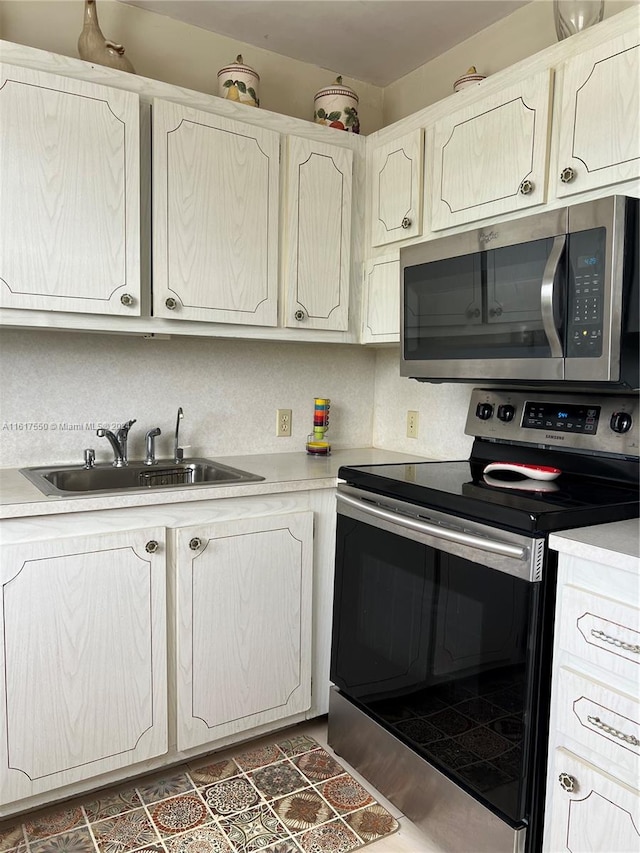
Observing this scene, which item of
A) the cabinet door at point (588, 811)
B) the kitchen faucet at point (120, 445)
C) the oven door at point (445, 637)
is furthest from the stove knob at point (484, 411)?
the kitchen faucet at point (120, 445)

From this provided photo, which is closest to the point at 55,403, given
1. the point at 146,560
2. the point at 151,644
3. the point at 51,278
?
the point at 51,278

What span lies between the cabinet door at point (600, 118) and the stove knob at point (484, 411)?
2.24 ft

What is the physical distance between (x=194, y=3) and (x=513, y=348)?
1566mm

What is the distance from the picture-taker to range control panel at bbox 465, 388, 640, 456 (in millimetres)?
1614

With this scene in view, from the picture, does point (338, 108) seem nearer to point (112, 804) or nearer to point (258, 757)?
point (258, 757)

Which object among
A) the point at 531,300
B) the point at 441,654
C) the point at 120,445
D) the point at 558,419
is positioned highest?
the point at 531,300

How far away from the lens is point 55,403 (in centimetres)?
200

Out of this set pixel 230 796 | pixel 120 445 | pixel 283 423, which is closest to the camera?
pixel 230 796

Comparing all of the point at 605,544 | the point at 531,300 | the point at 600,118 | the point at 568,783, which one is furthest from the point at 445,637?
the point at 600,118

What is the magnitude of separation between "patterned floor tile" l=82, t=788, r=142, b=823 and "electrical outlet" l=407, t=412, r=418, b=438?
1.50m

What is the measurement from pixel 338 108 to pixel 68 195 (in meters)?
A: 1.06

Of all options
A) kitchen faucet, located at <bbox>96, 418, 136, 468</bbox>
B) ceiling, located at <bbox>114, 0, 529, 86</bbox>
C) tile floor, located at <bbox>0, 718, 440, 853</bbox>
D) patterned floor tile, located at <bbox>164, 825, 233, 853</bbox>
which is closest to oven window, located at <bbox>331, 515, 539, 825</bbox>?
tile floor, located at <bbox>0, 718, 440, 853</bbox>

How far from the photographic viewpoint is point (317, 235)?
2.16m

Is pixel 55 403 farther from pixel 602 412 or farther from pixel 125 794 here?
pixel 602 412
